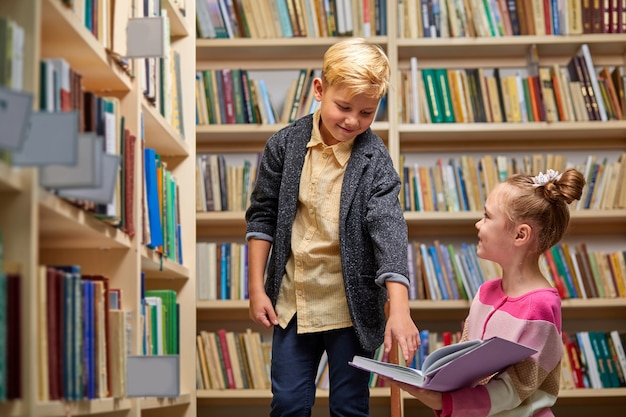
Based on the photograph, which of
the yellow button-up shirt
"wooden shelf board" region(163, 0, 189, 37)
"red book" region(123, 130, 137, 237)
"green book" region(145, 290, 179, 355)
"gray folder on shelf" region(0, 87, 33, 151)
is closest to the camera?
"gray folder on shelf" region(0, 87, 33, 151)

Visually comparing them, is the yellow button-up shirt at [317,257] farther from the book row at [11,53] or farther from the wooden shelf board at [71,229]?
the book row at [11,53]

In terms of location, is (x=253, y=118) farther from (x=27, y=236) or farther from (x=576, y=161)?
(x=27, y=236)

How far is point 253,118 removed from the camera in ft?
12.0

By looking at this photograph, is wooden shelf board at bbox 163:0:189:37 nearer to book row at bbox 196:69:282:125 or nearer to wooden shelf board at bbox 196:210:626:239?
book row at bbox 196:69:282:125

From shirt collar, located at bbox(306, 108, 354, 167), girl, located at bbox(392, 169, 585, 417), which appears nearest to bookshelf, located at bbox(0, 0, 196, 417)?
shirt collar, located at bbox(306, 108, 354, 167)

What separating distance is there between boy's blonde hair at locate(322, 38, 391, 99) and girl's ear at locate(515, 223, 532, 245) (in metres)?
0.46

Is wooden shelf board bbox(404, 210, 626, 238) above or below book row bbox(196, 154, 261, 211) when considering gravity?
below

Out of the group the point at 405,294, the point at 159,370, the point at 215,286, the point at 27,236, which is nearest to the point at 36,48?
the point at 27,236

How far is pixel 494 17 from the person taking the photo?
3689 mm

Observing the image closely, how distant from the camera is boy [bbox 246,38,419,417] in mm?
2045

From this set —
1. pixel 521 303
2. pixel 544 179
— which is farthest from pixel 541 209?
pixel 521 303

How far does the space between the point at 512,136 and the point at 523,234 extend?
1.80 meters

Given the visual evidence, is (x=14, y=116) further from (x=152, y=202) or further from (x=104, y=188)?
(x=152, y=202)

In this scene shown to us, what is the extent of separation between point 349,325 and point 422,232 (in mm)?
1806
